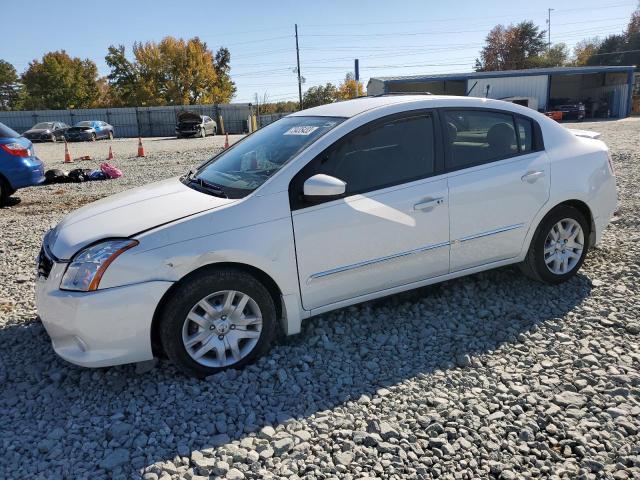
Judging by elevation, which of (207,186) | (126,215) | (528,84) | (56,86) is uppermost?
(56,86)

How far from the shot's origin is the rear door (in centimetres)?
397

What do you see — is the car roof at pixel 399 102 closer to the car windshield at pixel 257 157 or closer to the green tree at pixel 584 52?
the car windshield at pixel 257 157

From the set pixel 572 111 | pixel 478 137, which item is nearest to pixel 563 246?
pixel 478 137

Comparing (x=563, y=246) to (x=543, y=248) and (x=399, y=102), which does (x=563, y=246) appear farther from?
(x=399, y=102)

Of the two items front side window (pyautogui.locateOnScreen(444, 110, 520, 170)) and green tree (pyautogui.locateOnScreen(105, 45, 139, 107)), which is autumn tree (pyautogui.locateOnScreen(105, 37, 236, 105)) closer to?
green tree (pyautogui.locateOnScreen(105, 45, 139, 107))

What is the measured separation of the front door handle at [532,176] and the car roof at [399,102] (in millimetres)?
584

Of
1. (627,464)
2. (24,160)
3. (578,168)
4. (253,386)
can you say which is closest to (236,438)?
(253,386)

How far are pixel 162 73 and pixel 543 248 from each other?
64.9 metres

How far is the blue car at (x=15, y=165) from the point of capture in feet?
29.9

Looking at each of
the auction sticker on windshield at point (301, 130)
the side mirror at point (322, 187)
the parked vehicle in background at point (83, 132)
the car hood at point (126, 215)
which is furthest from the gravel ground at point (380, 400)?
the parked vehicle in background at point (83, 132)

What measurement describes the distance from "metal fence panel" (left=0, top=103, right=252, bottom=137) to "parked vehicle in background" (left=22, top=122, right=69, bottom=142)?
31.6 ft

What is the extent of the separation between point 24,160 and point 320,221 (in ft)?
26.1

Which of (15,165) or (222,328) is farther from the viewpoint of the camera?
(15,165)

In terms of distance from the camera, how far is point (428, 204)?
3793 millimetres
